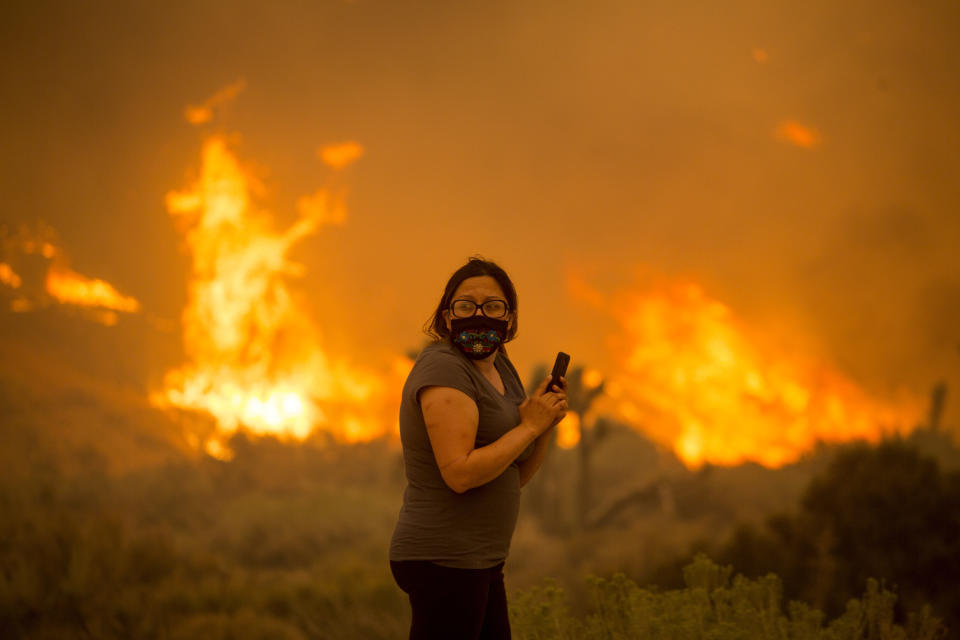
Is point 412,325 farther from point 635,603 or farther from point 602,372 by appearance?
point 635,603

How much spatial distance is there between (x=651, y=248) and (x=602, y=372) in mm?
3718

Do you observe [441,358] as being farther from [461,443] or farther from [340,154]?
[340,154]

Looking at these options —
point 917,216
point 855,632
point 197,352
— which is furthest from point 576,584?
point 917,216

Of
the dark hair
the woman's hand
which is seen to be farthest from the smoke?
the woman's hand

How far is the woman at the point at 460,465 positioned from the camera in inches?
84.4

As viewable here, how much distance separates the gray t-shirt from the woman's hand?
108mm

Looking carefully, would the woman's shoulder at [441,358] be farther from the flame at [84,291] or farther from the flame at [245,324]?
the flame at [245,324]

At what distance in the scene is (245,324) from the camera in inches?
789

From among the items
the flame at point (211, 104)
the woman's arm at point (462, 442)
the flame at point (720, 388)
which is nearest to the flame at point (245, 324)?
the flame at point (211, 104)

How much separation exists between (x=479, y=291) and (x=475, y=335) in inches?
5.8

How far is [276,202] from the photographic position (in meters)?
20.5

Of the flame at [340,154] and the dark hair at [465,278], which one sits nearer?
the dark hair at [465,278]

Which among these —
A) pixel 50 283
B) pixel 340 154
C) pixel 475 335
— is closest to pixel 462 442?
pixel 475 335

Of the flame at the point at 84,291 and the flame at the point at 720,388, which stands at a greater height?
the flame at the point at 84,291
